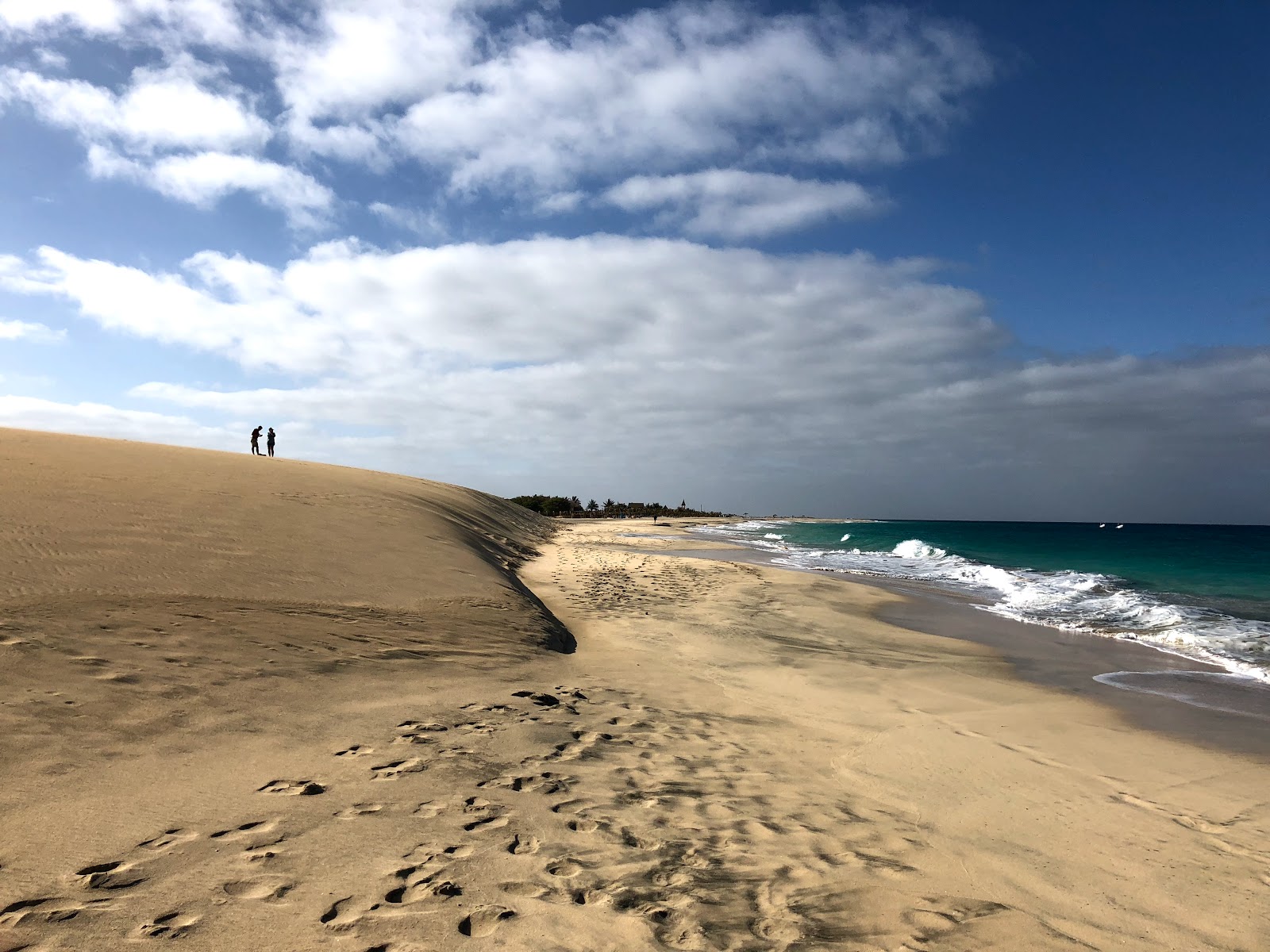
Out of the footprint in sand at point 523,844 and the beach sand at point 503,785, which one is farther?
the footprint in sand at point 523,844

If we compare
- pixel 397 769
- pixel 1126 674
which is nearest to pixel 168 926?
pixel 397 769

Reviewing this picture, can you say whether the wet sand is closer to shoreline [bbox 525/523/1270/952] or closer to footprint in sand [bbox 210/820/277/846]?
shoreline [bbox 525/523/1270/952]

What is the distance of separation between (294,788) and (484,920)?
5.61 ft

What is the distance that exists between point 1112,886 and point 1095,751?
10.5 ft

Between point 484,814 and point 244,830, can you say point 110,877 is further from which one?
point 484,814

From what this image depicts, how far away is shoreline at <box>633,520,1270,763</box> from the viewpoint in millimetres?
7500

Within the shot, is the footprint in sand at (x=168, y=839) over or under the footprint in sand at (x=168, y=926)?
over

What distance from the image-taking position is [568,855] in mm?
3484

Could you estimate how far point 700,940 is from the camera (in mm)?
2893

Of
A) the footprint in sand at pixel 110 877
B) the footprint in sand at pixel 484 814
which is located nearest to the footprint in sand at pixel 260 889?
the footprint in sand at pixel 110 877

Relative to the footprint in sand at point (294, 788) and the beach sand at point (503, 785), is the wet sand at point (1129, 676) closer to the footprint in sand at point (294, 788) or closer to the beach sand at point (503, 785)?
the beach sand at point (503, 785)

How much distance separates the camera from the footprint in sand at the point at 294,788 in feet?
12.4

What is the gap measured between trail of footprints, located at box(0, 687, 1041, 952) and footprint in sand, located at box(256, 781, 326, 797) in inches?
0.5

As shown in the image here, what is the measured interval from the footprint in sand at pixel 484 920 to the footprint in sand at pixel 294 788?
59.0 inches
